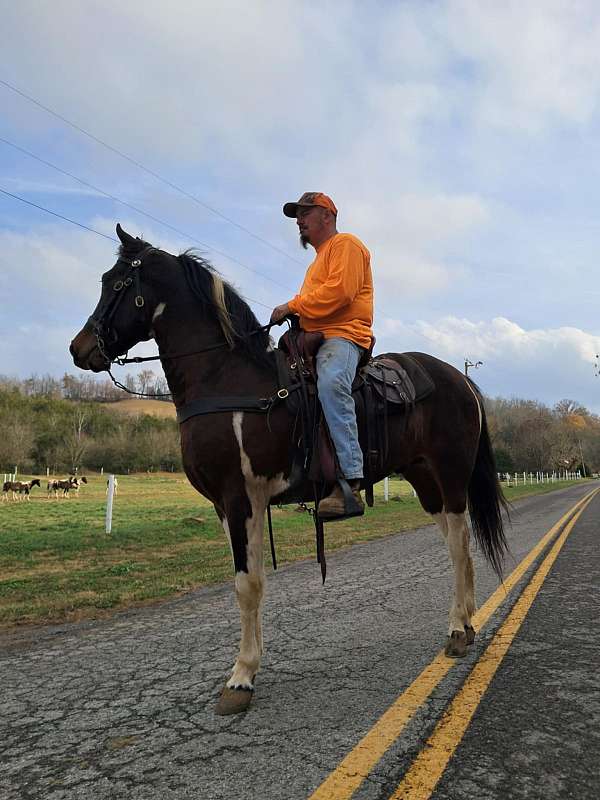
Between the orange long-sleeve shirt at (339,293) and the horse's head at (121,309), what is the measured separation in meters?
1.02

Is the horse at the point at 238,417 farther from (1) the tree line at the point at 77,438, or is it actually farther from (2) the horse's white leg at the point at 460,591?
(1) the tree line at the point at 77,438

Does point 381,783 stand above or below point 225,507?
below

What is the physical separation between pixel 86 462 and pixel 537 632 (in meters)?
76.0

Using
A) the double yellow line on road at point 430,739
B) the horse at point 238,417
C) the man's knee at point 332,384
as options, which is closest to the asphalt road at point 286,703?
the double yellow line on road at point 430,739

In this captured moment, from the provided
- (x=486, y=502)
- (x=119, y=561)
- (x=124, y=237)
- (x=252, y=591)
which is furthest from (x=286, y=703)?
(x=119, y=561)

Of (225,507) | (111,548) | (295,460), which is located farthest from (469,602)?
(111,548)

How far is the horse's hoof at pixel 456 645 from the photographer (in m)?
3.71

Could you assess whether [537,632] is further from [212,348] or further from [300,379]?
[212,348]

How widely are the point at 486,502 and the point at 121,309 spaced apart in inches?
137

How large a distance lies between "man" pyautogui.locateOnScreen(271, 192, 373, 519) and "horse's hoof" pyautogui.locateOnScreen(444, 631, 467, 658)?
1.16 meters

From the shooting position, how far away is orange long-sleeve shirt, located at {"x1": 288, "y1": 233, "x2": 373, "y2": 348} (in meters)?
3.71

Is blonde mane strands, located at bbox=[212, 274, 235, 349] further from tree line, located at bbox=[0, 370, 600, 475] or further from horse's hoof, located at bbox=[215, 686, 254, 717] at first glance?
tree line, located at bbox=[0, 370, 600, 475]

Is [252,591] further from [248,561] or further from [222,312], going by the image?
[222,312]

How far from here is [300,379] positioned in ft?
12.1
